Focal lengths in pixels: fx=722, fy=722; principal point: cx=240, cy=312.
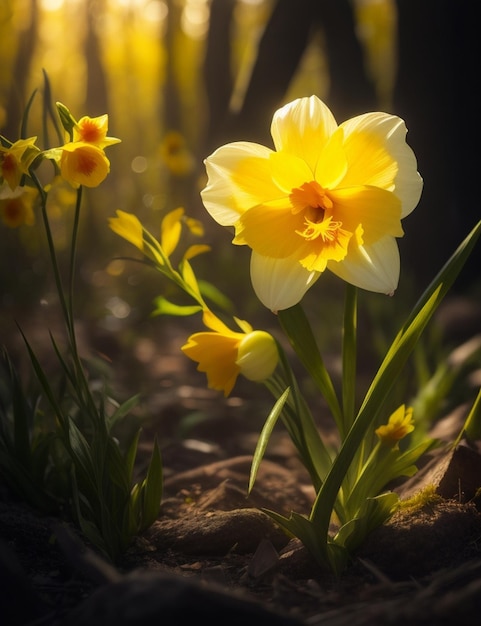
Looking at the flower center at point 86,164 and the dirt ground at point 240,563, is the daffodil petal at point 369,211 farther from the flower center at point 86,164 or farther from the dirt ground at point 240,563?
the dirt ground at point 240,563

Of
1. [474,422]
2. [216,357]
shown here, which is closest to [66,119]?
[216,357]

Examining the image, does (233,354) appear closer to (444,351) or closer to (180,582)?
(180,582)

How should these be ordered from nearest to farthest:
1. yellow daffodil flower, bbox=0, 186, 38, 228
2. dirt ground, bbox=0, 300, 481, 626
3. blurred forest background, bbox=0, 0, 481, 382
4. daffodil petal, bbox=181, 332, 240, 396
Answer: dirt ground, bbox=0, 300, 481, 626
daffodil petal, bbox=181, 332, 240, 396
yellow daffodil flower, bbox=0, 186, 38, 228
blurred forest background, bbox=0, 0, 481, 382

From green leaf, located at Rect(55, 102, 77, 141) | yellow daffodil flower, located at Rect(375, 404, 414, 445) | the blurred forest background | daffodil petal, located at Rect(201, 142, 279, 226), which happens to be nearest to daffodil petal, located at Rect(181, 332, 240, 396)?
daffodil petal, located at Rect(201, 142, 279, 226)

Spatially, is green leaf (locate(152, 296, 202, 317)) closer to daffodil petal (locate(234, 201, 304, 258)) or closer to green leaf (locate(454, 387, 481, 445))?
daffodil petal (locate(234, 201, 304, 258))

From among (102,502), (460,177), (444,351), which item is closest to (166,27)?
(460,177)
